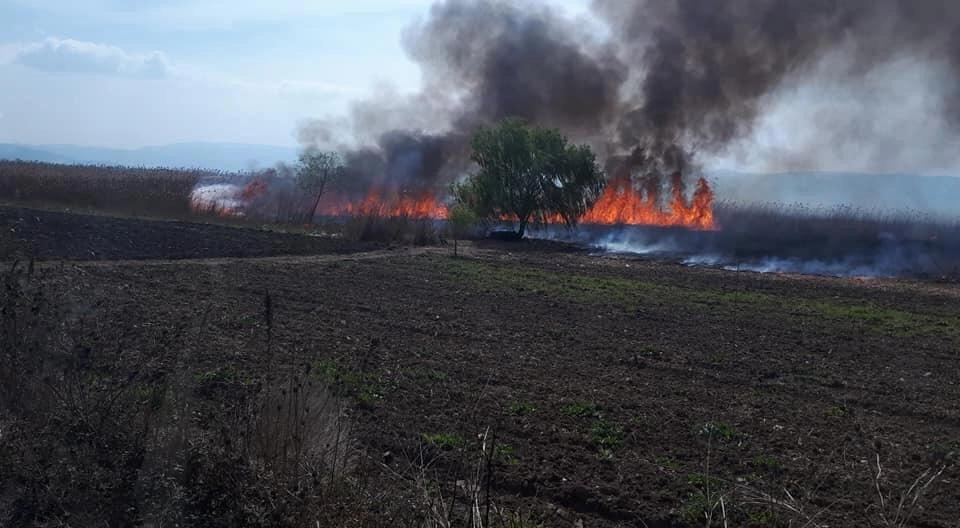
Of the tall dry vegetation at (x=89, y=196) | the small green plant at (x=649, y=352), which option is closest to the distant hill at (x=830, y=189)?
the tall dry vegetation at (x=89, y=196)

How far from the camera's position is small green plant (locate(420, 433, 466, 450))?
789cm

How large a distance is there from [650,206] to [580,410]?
116 ft

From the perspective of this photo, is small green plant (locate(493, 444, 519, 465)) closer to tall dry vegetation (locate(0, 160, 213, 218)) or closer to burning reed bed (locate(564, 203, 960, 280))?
burning reed bed (locate(564, 203, 960, 280))

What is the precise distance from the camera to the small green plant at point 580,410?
368 inches

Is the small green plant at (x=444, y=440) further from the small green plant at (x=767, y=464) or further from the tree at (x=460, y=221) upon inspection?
the tree at (x=460, y=221)

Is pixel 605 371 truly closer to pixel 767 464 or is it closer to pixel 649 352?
pixel 649 352

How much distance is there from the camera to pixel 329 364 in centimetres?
1049

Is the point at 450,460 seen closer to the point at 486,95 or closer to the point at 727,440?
the point at 727,440

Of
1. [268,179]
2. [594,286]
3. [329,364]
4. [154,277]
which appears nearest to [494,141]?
[268,179]

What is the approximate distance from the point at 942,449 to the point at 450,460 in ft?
16.7

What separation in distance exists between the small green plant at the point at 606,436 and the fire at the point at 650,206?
3187cm

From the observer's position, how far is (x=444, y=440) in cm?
800

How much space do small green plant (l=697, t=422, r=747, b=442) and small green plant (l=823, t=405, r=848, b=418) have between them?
1.58m

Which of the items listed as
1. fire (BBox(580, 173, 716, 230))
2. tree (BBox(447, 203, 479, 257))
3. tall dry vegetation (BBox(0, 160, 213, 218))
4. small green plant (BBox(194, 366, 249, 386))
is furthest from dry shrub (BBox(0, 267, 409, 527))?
fire (BBox(580, 173, 716, 230))
